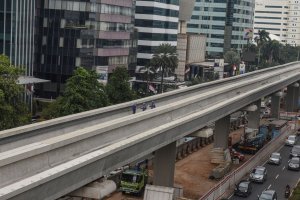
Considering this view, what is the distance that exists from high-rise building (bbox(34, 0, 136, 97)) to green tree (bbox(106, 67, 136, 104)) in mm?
17432

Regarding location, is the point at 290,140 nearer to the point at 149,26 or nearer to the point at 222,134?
the point at 222,134

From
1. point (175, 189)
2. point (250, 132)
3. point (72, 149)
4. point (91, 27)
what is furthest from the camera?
point (91, 27)

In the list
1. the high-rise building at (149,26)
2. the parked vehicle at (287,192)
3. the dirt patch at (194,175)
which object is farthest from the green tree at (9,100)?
the high-rise building at (149,26)

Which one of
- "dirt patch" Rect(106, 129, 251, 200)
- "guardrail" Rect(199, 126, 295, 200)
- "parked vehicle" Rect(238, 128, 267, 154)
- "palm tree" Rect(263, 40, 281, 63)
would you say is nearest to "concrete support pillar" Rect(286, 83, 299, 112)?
"guardrail" Rect(199, 126, 295, 200)

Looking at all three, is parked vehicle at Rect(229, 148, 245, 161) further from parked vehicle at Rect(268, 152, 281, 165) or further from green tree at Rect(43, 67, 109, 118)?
green tree at Rect(43, 67, 109, 118)

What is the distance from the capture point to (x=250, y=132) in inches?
3002

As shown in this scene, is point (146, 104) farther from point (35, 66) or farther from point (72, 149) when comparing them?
point (35, 66)

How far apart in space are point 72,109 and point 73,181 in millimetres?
35589

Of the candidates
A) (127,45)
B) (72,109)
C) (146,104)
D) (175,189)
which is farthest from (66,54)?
(175,189)

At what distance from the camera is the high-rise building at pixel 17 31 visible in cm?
7825

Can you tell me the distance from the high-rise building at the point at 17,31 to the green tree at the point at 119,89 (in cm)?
1329

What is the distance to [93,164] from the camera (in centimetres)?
2731

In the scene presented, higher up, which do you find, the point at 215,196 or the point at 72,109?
the point at 72,109

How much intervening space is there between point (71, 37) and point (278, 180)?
51646mm
